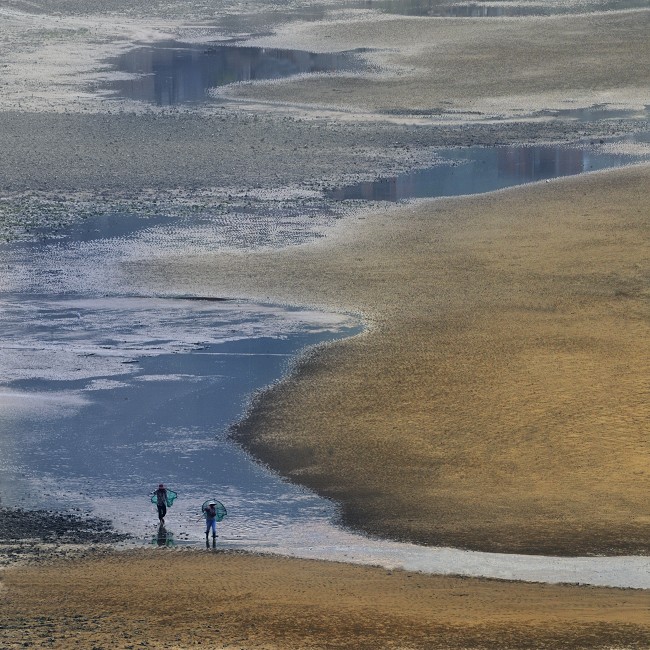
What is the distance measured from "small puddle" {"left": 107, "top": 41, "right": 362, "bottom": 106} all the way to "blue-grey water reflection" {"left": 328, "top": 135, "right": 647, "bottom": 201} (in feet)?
52.7

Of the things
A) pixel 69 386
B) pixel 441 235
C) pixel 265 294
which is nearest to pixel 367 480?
pixel 69 386

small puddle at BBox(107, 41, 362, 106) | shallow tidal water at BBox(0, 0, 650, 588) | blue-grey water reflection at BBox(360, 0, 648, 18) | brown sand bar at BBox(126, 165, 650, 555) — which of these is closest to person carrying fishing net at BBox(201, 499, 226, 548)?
shallow tidal water at BBox(0, 0, 650, 588)

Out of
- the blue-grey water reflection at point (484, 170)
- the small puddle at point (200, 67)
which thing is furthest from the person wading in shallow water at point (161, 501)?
the small puddle at point (200, 67)

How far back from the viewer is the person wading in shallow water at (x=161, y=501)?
24.0 metres

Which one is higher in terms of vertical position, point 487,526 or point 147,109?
point 147,109

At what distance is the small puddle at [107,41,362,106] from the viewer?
65.8 meters

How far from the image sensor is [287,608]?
20.3 m

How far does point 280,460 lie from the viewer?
27.2 metres

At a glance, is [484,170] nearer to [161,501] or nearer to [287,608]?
[161,501]


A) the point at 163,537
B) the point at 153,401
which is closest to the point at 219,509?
the point at 163,537

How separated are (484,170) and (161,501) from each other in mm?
29620

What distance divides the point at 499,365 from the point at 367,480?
6.77 metres

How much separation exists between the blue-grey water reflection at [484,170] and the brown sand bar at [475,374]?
1.97 meters

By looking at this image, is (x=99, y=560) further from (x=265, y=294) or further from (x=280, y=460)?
(x=265, y=294)
